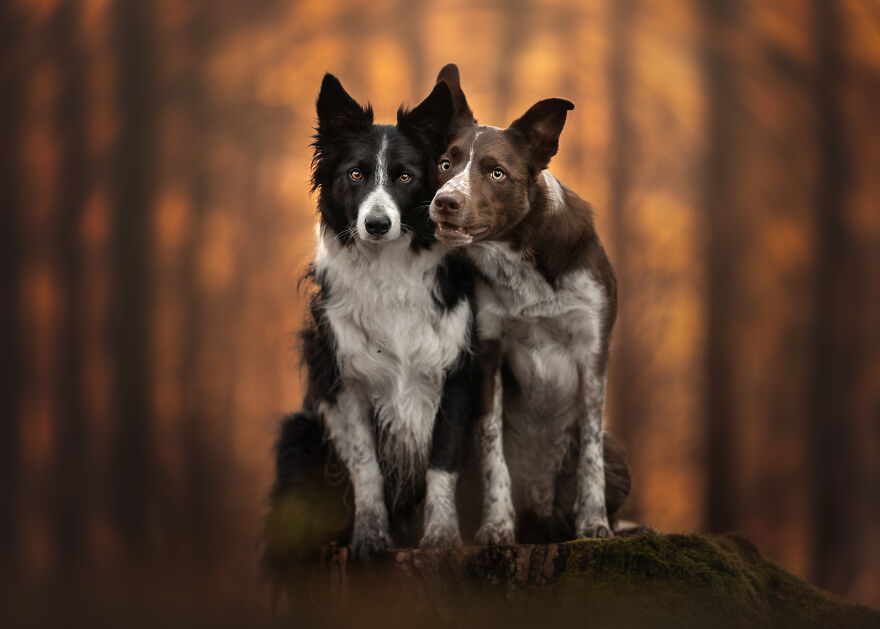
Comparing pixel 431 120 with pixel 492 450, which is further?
pixel 492 450

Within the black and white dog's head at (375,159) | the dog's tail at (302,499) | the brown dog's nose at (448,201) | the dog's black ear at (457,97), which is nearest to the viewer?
the brown dog's nose at (448,201)

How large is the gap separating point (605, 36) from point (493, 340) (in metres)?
3.06

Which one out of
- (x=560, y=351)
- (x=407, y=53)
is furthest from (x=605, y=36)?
(x=560, y=351)

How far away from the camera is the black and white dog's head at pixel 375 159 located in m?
3.22

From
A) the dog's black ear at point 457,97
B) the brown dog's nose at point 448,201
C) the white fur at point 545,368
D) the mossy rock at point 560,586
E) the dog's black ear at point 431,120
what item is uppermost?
the dog's black ear at point 457,97

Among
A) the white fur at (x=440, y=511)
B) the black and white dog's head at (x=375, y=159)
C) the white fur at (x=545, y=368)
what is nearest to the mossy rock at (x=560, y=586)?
the white fur at (x=440, y=511)

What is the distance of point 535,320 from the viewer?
11.3 ft

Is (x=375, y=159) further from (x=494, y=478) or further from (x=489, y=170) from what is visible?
(x=494, y=478)

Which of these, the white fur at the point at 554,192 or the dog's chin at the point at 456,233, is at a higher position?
the white fur at the point at 554,192

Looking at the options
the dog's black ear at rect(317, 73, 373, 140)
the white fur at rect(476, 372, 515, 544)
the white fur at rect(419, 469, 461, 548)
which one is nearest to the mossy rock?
the white fur at rect(419, 469, 461, 548)

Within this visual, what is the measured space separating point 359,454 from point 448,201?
107 centimetres

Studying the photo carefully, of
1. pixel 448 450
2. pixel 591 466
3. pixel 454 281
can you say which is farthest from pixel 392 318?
pixel 591 466

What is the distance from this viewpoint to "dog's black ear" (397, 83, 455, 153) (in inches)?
129

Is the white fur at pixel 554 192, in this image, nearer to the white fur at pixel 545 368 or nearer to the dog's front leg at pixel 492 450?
the white fur at pixel 545 368
